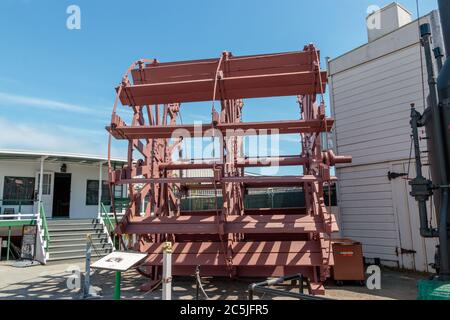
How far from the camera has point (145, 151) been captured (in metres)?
7.11

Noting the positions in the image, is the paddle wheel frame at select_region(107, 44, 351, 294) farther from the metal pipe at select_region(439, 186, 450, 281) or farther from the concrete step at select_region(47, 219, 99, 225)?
the concrete step at select_region(47, 219, 99, 225)

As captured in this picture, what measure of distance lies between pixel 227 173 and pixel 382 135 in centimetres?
446

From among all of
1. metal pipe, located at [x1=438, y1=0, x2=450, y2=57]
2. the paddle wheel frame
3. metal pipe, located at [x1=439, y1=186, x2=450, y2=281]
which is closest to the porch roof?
the paddle wheel frame

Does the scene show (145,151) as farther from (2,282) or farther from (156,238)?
(2,282)

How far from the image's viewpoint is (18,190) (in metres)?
12.0

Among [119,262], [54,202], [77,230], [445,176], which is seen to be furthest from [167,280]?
[54,202]

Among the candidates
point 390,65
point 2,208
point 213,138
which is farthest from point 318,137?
point 2,208

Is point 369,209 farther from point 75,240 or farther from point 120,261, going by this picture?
point 75,240

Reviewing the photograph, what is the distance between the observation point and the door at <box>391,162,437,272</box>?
7.42 meters

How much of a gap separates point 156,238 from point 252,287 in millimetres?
5123

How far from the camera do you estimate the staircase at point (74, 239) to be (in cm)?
967

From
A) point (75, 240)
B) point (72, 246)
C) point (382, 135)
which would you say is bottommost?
point (72, 246)

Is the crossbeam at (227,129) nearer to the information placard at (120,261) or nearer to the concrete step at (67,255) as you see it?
the information placard at (120,261)
